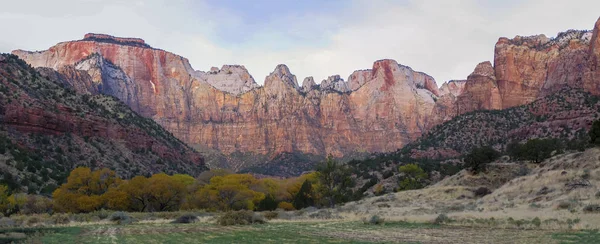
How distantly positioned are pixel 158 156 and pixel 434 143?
208 ft

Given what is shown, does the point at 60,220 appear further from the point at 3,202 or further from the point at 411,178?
the point at 411,178

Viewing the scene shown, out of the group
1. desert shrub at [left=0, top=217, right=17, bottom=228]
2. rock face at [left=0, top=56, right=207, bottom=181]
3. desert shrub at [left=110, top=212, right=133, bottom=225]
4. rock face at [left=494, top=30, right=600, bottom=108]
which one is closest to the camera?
desert shrub at [left=0, top=217, right=17, bottom=228]

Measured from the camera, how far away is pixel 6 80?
3292 inches

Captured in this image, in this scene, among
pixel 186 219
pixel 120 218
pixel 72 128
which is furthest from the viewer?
pixel 72 128

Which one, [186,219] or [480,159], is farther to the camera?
[480,159]

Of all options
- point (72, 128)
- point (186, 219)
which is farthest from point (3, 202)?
point (72, 128)

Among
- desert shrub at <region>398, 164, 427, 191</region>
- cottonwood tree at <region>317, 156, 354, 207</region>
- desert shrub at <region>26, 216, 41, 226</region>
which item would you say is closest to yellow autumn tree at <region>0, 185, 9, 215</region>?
desert shrub at <region>26, 216, 41, 226</region>

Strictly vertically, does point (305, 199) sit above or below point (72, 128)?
below

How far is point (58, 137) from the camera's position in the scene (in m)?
83.7

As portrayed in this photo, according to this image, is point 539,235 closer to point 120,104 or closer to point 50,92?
point 50,92

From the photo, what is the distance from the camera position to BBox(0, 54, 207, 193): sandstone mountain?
2724 inches

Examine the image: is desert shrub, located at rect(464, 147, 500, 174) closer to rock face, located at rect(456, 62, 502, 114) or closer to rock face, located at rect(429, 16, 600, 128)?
rock face, located at rect(429, 16, 600, 128)

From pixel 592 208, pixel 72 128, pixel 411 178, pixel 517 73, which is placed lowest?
pixel 592 208

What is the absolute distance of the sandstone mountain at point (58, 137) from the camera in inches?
2724
